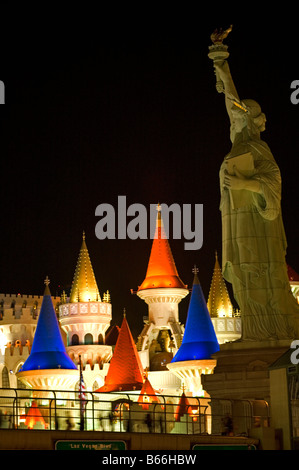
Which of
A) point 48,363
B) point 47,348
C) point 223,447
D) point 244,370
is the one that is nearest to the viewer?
point 223,447

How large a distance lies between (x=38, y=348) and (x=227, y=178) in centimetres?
2027

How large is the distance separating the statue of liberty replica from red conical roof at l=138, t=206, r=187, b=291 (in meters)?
22.9

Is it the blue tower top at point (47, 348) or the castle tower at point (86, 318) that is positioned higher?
the castle tower at point (86, 318)

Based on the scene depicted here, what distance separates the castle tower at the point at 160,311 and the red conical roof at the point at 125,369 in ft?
14.8

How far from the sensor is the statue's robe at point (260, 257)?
28234 millimetres

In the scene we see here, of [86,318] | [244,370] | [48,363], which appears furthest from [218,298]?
[244,370]

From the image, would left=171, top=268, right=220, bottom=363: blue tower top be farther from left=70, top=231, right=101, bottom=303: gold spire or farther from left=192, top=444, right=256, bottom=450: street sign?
left=192, top=444, right=256, bottom=450: street sign

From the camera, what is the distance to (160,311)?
5212 centimetres

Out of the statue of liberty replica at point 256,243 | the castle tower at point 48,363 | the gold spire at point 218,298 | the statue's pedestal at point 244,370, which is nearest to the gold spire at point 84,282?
the gold spire at point 218,298

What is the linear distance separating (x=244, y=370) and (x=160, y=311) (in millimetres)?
24399

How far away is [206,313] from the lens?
4262 centimetres

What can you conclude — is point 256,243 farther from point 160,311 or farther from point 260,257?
point 160,311

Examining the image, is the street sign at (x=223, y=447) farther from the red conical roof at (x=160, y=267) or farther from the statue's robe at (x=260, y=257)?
the red conical roof at (x=160, y=267)

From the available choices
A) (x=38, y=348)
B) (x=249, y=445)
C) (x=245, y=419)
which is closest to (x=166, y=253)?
(x=38, y=348)
